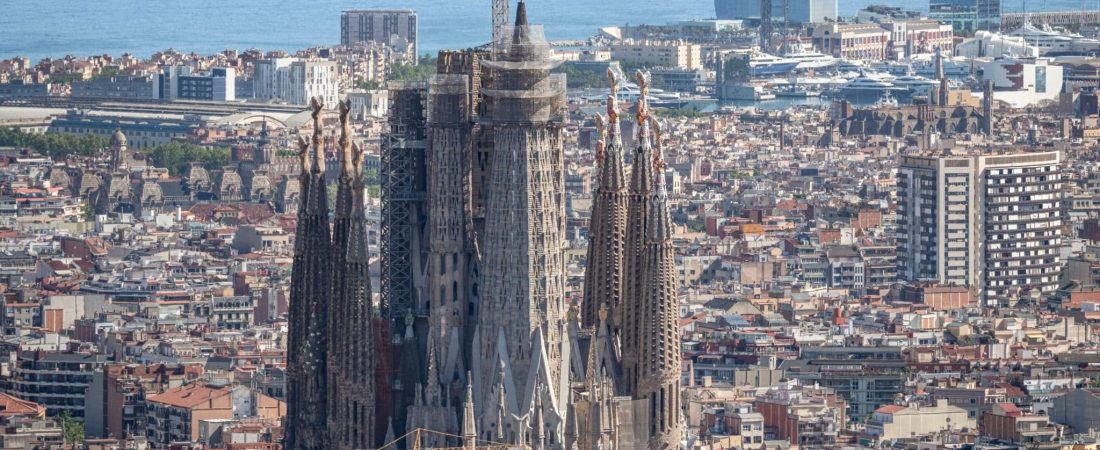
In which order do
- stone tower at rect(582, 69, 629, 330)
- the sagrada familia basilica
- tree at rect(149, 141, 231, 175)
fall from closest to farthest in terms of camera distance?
the sagrada familia basilica
stone tower at rect(582, 69, 629, 330)
tree at rect(149, 141, 231, 175)

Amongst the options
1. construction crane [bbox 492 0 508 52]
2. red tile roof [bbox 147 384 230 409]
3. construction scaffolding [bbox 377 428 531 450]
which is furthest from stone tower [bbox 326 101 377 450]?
red tile roof [bbox 147 384 230 409]

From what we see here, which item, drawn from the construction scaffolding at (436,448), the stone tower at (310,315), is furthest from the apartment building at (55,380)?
the construction scaffolding at (436,448)

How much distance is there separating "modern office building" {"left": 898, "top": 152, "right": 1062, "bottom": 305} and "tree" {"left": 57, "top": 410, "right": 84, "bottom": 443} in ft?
136

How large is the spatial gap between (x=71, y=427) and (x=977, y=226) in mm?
46608

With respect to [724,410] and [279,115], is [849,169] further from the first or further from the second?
[724,410]

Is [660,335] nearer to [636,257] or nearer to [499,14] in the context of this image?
[636,257]

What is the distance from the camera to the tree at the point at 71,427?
79.1m

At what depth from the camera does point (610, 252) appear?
59.9m

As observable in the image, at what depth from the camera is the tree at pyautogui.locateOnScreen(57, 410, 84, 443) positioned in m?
79.1

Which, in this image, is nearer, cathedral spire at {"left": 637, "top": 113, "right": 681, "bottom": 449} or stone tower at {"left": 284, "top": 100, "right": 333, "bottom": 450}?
cathedral spire at {"left": 637, "top": 113, "right": 681, "bottom": 449}

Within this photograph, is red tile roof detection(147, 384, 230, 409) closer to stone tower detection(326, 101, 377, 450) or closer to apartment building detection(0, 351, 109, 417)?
apartment building detection(0, 351, 109, 417)

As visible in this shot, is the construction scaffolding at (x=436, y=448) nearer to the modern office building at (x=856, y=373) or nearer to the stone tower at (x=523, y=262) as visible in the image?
the stone tower at (x=523, y=262)

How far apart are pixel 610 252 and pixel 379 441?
465 cm

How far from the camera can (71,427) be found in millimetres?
81438
